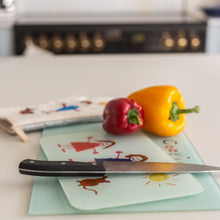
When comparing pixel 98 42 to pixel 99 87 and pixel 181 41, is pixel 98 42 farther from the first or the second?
pixel 99 87

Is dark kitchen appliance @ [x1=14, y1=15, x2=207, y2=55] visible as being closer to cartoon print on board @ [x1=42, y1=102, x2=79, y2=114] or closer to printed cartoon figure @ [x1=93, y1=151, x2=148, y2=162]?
cartoon print on board @ [x1=42, y1=102, x2=79, y2=114]

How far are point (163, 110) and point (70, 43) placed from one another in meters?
1.88

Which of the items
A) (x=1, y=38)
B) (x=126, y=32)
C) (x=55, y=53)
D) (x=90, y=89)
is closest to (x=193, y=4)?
(x=126, y=32)

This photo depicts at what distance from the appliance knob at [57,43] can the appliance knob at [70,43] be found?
0.10 feet

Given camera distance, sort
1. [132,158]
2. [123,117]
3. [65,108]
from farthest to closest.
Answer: [65,108] < [123,117] < [132,158]

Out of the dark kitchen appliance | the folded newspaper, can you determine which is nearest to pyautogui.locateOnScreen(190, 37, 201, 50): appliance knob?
the dark kitchen appliance

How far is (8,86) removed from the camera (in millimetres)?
1345

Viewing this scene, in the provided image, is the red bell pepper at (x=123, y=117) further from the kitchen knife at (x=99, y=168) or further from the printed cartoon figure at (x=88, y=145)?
the kitchen knife at (x=99, y=168)

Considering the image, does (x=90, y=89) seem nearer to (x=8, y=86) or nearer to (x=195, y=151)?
(x=8, y=86)

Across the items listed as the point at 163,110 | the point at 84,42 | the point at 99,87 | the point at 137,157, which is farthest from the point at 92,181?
the point at 84,42

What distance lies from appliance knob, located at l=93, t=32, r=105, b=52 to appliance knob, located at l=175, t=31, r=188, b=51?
1.45 feet

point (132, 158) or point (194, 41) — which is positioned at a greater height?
point (132, 158)

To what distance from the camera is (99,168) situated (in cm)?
77

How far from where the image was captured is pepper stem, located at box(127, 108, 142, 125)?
94 cm
